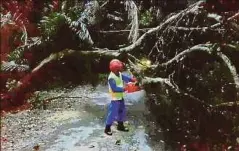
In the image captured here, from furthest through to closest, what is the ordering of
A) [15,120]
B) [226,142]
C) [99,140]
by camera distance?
[15,120]
[226,142]
[99,140]

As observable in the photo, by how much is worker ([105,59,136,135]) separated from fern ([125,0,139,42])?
881 millimetres

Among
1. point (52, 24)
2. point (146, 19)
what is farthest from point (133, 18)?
point (52, 24)

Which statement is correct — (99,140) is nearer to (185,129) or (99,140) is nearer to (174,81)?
(185,129)

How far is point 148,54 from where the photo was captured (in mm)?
3852

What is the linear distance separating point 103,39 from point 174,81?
2.51ft

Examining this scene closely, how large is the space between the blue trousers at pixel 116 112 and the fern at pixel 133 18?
963 millimetres

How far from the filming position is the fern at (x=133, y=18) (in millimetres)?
3821

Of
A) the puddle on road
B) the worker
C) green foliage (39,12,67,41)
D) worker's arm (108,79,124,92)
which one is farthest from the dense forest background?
worker's arm (108,79,124,92)

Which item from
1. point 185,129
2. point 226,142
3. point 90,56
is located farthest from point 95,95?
point 226,142

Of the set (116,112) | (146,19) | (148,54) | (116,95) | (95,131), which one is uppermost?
(146,19)

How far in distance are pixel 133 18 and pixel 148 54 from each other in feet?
1.16

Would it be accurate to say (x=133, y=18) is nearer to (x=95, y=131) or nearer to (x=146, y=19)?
(x=146, y=19)

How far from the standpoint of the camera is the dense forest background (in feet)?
11.0

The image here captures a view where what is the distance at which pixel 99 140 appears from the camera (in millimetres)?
2947
